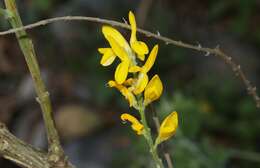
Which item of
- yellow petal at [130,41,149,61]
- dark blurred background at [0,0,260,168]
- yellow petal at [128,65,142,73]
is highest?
dark blurred background at [0,0,260,168]

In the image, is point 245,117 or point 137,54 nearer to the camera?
point 137,54

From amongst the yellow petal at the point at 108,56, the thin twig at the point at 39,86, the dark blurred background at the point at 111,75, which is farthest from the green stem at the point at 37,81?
the dark blurred background at the point at 111,75

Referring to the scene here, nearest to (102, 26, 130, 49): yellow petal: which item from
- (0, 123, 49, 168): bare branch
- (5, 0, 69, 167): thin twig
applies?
(5, 0, 69, 167): thin twig

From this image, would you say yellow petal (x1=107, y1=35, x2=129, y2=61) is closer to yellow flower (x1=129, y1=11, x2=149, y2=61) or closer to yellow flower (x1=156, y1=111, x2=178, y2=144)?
yellow flower (x1=129, y1=11, x2=149, y2=61)

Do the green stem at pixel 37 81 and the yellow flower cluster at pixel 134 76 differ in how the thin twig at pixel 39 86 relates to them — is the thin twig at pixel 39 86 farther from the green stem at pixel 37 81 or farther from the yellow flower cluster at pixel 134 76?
the yellow flower cluster at pixel 134 76

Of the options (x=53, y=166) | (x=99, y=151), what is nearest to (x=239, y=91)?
(x=99, y=151)

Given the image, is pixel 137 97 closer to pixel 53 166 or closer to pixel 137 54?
pixel 137 54
